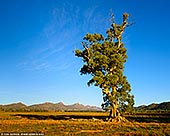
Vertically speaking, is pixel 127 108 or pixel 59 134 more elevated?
pixel 127 108

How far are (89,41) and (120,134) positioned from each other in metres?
32.3

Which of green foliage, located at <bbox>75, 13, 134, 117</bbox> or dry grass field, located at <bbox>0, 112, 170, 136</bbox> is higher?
green foliage, located at <bbox>75, 13, 134, 117</bbox>

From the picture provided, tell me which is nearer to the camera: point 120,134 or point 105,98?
point 120,134

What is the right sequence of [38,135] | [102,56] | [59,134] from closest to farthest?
[38,135], [59,134], [102,56]

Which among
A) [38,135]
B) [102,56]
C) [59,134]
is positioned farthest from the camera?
[102,56]

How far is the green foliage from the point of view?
62219 mm

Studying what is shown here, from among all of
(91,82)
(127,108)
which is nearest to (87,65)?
(91,82)

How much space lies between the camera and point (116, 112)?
63.8m

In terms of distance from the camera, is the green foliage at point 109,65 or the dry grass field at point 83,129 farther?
the green foliage at point 109,65

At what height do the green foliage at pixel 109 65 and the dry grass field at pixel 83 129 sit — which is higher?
the green foliage at pixel 109 65

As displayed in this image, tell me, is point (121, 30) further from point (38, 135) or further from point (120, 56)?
point (38, 135)

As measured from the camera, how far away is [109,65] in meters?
63.6

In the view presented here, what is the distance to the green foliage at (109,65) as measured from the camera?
62.2 metres

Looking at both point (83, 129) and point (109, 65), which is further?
point (109, 65)
